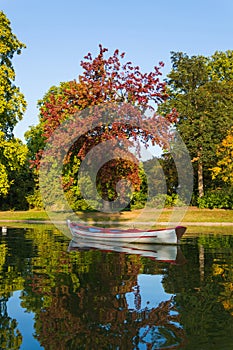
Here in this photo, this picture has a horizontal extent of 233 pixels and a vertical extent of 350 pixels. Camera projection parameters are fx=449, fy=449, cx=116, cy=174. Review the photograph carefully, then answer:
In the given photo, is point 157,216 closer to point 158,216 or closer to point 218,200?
point 158,216

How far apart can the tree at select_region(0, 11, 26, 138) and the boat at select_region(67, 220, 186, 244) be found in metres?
21.1

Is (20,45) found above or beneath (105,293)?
above

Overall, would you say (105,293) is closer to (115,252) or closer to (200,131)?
(115,252)

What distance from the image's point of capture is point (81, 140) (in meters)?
28.6

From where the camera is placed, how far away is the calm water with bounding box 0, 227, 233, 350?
7.11m

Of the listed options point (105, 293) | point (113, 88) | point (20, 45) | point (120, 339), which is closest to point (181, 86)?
point (20, 45)

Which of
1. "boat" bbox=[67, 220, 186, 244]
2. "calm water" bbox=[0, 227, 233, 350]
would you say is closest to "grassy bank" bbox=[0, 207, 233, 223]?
"boat" bbox=[67, 220, 186, 244]

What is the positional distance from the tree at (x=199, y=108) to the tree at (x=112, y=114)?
14543mm

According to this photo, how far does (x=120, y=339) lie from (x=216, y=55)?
60819mm

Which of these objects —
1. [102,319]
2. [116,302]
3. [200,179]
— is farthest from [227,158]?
[102,319]

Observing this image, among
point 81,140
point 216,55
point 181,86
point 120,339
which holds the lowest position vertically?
point 120,339

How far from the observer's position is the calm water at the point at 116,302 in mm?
7105

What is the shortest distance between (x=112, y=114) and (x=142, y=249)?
10752 mm

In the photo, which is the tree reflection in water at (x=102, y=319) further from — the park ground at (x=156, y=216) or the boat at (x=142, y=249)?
the park ground at (x=156, y=216)
